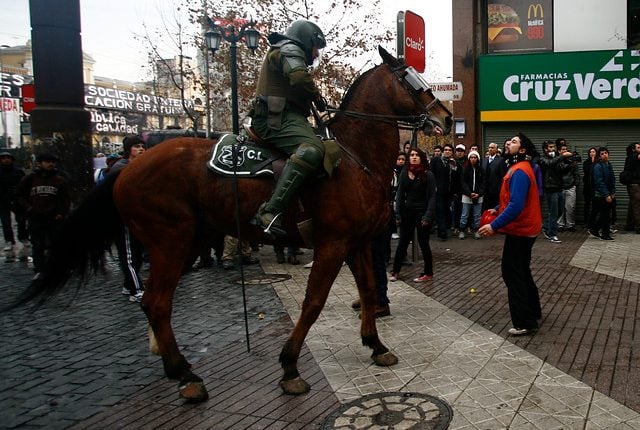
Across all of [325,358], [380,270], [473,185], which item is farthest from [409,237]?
[473,185]

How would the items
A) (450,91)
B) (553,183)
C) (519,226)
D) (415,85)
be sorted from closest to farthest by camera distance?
(415,85) → (519,226) → (450,91) → (553,183)

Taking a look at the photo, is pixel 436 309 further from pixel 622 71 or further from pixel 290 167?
pixel 622 71

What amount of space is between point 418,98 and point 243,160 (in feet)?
5.64

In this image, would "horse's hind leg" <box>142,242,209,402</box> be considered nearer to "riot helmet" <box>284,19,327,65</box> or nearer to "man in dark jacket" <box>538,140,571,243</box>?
"riot helmet" <box>284,19,327,65</box>

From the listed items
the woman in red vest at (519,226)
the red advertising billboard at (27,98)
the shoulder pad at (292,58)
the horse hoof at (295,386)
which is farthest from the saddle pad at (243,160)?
the red advertising billboard at (27,98)

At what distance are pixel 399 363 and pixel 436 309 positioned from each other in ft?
6.95

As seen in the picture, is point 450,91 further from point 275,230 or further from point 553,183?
point 275,230

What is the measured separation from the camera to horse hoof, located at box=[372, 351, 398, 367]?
5.35 meters

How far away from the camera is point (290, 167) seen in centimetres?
473

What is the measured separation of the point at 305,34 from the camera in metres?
4.97

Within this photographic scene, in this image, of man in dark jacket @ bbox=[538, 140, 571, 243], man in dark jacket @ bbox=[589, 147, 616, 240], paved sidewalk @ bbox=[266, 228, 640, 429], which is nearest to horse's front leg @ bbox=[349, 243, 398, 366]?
paved sidewalk @ bbox=[266, 228, 640, 429]

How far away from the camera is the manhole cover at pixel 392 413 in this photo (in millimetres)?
4133

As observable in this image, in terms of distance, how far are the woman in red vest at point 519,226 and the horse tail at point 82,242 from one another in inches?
147

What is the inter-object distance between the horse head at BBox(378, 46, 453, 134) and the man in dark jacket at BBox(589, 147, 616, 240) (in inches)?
382
